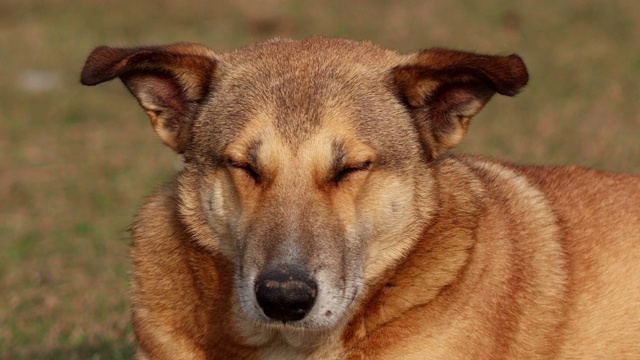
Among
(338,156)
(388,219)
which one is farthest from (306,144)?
(388,219)

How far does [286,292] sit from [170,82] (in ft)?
4.24

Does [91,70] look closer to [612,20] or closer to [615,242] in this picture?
[615,242]

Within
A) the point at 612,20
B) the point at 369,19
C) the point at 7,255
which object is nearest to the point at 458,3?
the point at 369,19

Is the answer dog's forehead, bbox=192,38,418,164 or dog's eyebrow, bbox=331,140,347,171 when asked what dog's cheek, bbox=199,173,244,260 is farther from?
dog's eyebrow, bbox=331,140,347,171

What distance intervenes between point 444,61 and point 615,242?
1.50 metres

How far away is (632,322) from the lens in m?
5.18

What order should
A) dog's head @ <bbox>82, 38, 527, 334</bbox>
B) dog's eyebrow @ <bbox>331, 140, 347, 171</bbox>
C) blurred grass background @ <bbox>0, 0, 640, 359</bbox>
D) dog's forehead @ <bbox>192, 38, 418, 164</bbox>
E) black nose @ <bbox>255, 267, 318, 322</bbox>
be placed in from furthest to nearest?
blurred grass background @ <bbox>0, 0, 640, 359</bbox> < dog's forehead @ <bbox>192, 38, 418, 164</bbox> < dog's eyebrow @ <bbox>331, 140, 347, 171</bbox> < dog's head @ <bbox>82, 38, 527, 334</bbox> < black nose @ <bbox>255, 267, 318, 322</bbox>

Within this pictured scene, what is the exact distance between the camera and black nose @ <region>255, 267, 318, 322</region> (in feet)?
13.5

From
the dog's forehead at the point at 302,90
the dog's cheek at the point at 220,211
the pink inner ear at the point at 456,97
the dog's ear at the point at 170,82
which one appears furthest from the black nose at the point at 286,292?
the pink inner ear at the point at 456,97

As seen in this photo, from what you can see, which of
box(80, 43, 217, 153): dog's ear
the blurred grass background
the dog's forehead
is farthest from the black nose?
the blurred grass background

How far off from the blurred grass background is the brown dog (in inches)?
70.2

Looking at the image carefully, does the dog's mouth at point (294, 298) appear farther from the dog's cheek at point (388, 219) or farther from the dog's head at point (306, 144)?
the dog's cheek at point (388, 219)

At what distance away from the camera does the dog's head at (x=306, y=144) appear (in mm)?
4246

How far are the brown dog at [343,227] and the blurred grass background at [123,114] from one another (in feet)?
5.85
